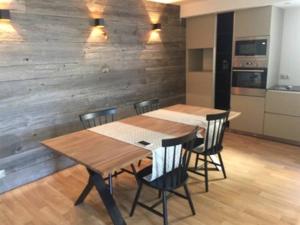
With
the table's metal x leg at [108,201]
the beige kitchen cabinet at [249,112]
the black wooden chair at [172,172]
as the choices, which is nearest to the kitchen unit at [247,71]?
the beige kitchen cabinet at [249,112]

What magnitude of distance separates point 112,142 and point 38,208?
3.88 ft

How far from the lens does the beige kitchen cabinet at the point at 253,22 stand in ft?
13.4

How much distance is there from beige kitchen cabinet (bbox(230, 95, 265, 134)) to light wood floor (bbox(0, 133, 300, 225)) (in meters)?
0.94

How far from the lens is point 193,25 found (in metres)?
5.06

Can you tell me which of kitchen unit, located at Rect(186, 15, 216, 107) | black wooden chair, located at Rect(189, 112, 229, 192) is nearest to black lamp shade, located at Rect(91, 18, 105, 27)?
black wooden chair, located at Rect(189, 112, 229, 192)

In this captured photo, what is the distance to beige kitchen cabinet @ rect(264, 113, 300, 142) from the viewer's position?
4.08 m

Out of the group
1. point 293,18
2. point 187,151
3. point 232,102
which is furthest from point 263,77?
point 187,151

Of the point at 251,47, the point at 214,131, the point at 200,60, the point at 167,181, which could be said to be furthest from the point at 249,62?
the point at 167,181

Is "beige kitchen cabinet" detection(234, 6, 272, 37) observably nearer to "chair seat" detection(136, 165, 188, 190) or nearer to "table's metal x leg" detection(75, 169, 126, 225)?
"chair seat" detection(136, 165, 188, 190)

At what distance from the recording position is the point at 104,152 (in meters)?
2.09

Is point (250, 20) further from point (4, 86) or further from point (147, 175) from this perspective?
point (4, 86)

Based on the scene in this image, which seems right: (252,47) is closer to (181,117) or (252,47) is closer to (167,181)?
(181,117)

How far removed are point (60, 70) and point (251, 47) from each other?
10.3 feet

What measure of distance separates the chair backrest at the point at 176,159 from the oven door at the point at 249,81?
261 cm
